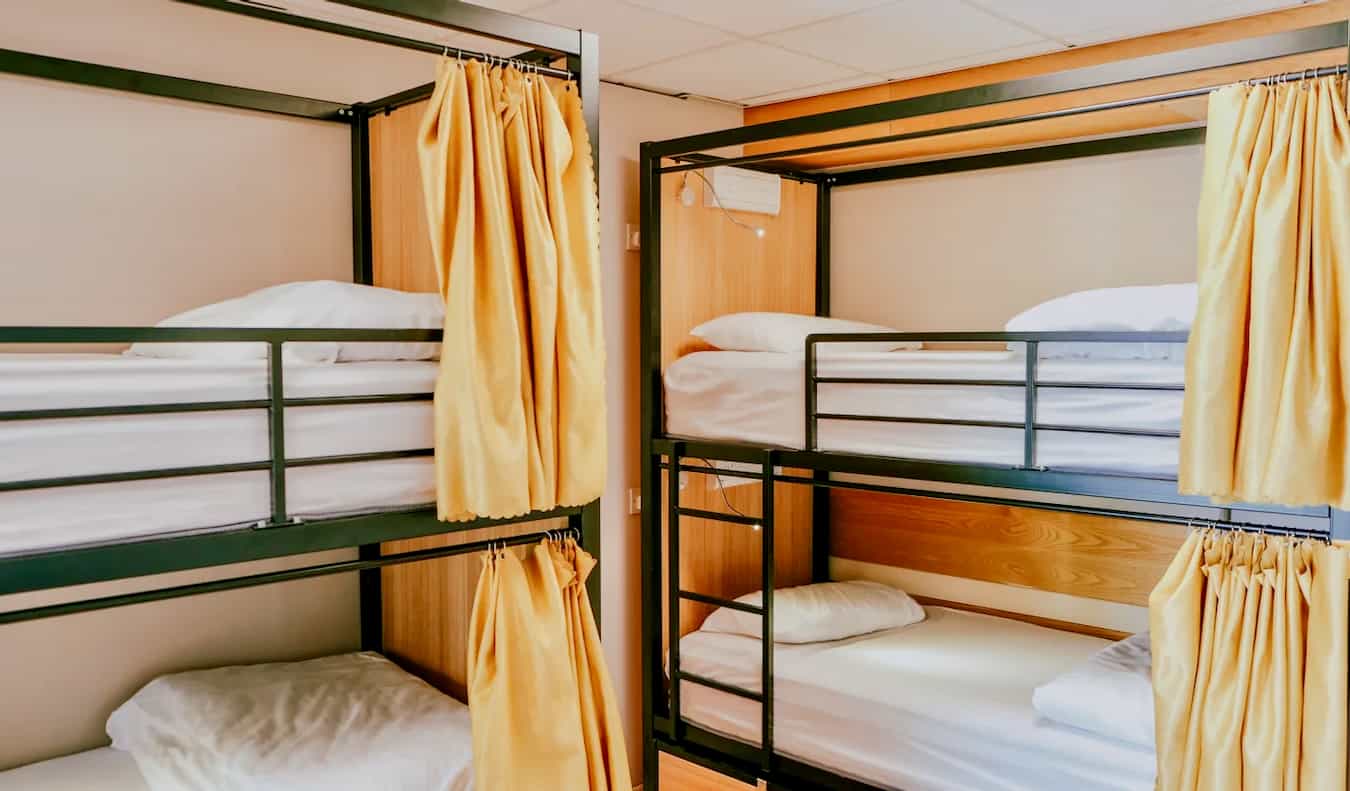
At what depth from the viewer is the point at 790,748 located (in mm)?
3068

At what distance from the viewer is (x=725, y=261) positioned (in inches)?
149

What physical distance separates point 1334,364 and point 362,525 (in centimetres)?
190

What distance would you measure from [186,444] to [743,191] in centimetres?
239

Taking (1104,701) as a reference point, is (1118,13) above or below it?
above

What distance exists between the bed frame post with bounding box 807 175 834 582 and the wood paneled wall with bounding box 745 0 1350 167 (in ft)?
0.63

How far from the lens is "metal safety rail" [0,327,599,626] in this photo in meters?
1.64

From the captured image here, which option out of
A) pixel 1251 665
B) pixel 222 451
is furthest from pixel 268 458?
pixel 1251 665

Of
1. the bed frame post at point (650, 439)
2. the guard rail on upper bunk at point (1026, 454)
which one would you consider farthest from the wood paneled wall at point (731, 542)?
the guard rail on upper bunk at point (1026, 454)

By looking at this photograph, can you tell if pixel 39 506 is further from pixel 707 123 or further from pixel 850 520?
pixel 850 520

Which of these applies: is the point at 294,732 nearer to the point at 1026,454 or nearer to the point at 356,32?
the point at 356,32

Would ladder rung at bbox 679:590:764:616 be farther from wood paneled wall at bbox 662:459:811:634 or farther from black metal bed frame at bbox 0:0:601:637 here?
black metal bed frame at bbox 0:0:601:637

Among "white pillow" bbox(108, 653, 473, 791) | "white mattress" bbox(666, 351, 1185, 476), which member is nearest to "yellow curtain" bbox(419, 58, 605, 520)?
"white pillow" bbox(108, 653, 473, 791)

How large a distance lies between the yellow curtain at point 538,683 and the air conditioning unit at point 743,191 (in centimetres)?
178

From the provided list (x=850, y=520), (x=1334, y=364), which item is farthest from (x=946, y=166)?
(x=1334, y=364)
